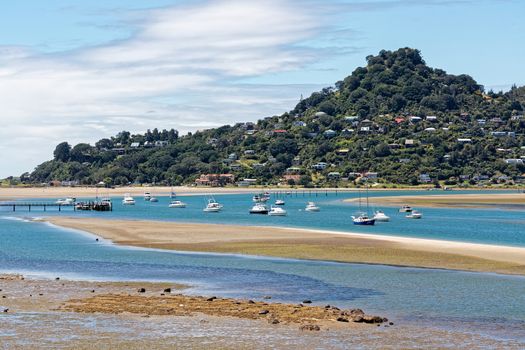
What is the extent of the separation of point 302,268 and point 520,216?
7614 centimetres

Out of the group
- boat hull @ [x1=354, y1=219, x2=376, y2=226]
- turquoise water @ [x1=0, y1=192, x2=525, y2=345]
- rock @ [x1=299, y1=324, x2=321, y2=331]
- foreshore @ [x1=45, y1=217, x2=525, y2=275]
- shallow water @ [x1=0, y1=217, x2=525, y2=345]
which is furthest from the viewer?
boat hull @ [x1=354, y1=219, x2=376, y2=226]

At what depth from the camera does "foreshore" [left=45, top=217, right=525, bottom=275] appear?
56.1 metres

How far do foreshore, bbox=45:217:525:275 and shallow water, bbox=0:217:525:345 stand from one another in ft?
10.7

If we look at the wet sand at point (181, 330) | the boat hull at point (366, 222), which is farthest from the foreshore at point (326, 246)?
the wet sand at point (181, 330)

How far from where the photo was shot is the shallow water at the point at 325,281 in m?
37.4

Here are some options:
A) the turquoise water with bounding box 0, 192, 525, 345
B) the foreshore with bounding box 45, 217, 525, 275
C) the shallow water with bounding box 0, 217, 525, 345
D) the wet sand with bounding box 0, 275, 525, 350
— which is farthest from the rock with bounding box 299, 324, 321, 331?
the foreshore with bounding box 45, 217, 525, 275

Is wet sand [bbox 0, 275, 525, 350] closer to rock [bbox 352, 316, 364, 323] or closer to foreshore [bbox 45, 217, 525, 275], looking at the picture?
rock [bbox 352, 316, 364, 323]

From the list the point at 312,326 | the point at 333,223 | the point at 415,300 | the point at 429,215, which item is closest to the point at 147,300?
the point at 312,326

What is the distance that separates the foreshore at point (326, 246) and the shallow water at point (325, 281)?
10.7ft

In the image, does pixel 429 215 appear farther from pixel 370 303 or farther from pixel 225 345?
pixel 225 345

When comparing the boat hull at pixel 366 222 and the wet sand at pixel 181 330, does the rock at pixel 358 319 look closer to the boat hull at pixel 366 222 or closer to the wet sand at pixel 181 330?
the wet sand at pixel 181 330

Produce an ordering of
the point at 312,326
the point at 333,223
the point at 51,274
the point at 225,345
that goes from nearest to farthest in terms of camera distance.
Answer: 1. the point at 225,345
2. the point at 312,326
3. the point at 51,274
4. the point at 333,223

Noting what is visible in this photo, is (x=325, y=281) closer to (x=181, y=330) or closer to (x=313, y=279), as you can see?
(x=313, y=279)

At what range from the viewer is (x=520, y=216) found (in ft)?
399
